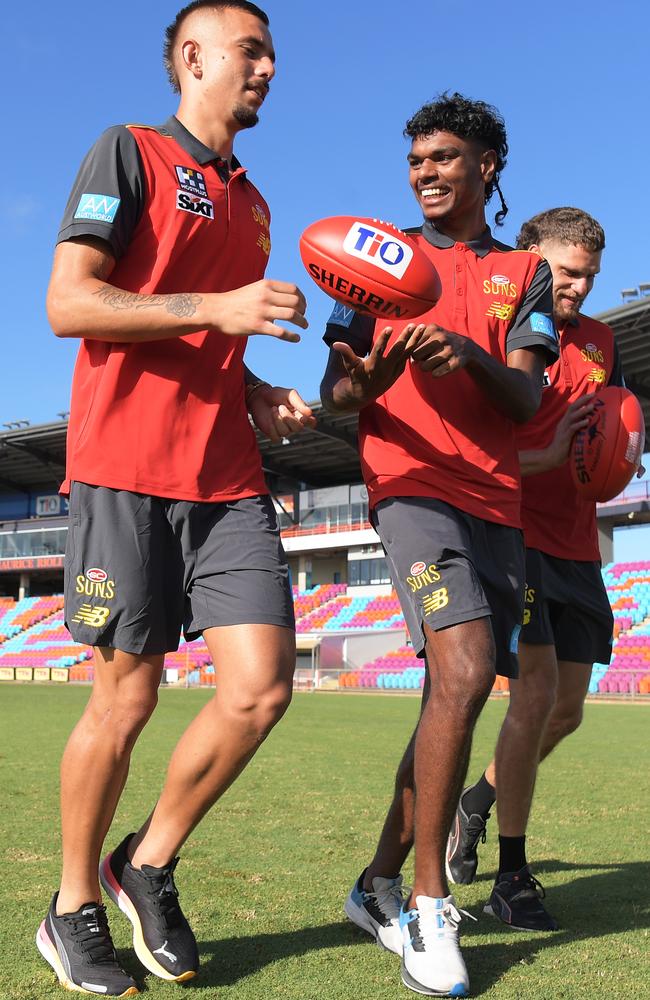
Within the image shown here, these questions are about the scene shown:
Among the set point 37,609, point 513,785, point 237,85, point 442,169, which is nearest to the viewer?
point 237,85

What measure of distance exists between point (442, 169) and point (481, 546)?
4.64 feet

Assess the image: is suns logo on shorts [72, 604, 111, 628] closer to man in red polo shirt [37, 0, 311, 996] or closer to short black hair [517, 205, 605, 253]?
man in red polo shirt [37, 0, 311, 996]

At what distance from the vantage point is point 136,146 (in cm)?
298

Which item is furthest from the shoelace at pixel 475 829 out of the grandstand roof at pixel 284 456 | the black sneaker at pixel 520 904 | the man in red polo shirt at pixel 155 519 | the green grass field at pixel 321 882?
the grandstand roof at pixel 284 456

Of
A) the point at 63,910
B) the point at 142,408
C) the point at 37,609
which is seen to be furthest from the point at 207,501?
the point at 37,609

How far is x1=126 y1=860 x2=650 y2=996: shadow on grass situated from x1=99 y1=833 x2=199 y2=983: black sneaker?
0.07 metres

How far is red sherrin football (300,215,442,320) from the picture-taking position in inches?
120

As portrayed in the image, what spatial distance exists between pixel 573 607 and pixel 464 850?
3.77 feet

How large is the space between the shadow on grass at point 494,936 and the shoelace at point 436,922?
0.49ft

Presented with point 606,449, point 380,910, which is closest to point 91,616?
point 380,910

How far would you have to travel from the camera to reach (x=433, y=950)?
262 centimetres

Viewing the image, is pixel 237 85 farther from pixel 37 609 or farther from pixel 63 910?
pixel 37 609

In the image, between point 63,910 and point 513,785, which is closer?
point 63,910

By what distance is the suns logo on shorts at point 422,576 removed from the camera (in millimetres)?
3002
